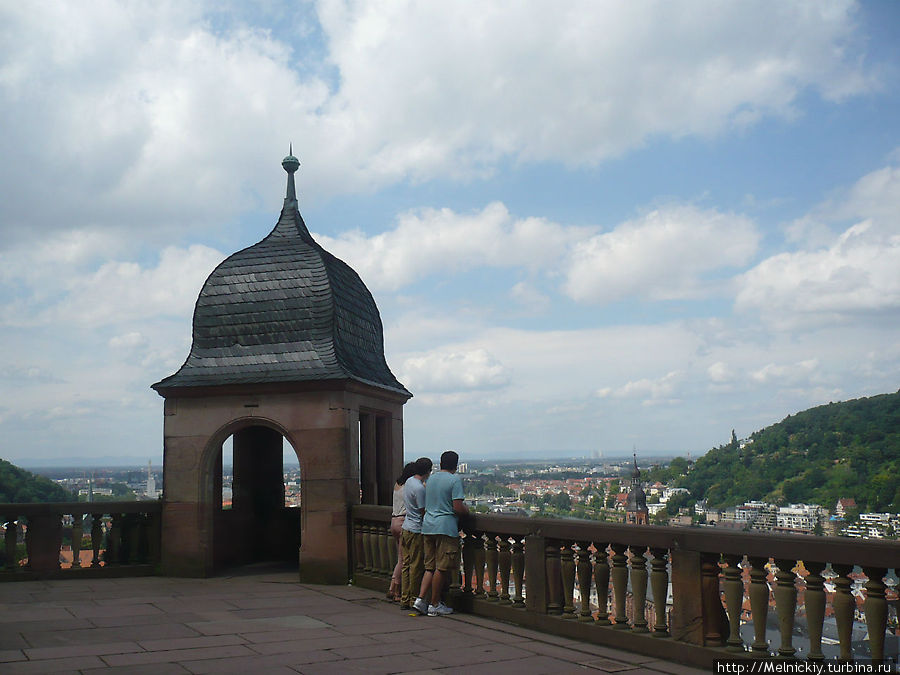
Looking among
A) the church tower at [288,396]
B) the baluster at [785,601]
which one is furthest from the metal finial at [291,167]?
the baluster at [785,601]

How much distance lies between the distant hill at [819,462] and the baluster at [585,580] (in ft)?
156

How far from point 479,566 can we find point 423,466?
1120mm

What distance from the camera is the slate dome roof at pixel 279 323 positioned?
1110 cm

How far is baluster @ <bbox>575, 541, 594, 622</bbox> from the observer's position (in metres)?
7.11

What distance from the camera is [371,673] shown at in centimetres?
572

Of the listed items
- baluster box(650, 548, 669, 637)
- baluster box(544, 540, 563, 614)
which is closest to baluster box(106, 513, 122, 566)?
baluster box(544, 540, 563, 614)

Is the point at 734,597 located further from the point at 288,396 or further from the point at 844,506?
the point at 844,506

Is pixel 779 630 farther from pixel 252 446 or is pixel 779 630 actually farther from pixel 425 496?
pixel 252 446

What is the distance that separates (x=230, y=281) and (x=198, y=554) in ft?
11.8

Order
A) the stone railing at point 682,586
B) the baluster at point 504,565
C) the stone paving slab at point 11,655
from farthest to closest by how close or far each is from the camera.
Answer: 1. the baluster at point 504,565
2. the stone paving slab at point 11,655
3. the stone railing at point 682,586

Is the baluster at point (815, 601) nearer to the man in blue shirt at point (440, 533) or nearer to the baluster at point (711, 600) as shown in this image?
the baluster at point (711, 600)

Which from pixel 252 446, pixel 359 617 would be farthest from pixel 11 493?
pixel 359 617

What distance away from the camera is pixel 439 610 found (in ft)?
27.1

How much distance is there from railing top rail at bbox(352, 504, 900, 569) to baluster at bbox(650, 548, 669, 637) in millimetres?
98
